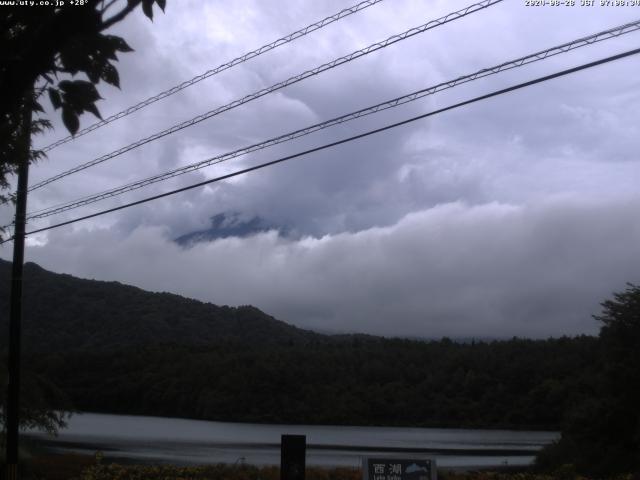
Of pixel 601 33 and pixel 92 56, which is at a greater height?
pixel 601 33

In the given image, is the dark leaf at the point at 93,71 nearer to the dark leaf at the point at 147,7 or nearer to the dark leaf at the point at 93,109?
the dark leaf at the point at 93,109

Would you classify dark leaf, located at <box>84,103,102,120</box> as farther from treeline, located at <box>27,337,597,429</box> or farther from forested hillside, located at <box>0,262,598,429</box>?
treeline, located at <box>27,337,597,429</box>

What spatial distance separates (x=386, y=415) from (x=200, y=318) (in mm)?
27948

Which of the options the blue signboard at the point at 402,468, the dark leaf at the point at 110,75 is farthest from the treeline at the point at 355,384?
the dark leaf at the point at 110,75

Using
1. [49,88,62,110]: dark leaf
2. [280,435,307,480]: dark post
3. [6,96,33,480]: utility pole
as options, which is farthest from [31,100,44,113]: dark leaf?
[6,96,33,480]: utility pole

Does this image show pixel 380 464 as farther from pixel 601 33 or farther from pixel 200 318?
pixel 200 318

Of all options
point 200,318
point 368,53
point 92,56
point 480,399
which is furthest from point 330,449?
point 200,318

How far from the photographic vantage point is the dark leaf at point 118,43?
15.8 ft

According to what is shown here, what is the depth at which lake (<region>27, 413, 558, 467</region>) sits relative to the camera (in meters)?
35.0

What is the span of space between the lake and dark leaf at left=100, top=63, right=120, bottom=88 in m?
24.3

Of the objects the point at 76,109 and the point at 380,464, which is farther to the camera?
the point at 380,464

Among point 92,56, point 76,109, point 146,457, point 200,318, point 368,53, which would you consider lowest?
point 146,457

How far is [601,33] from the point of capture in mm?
10109

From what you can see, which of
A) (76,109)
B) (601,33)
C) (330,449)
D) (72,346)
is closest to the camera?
(76,109)
